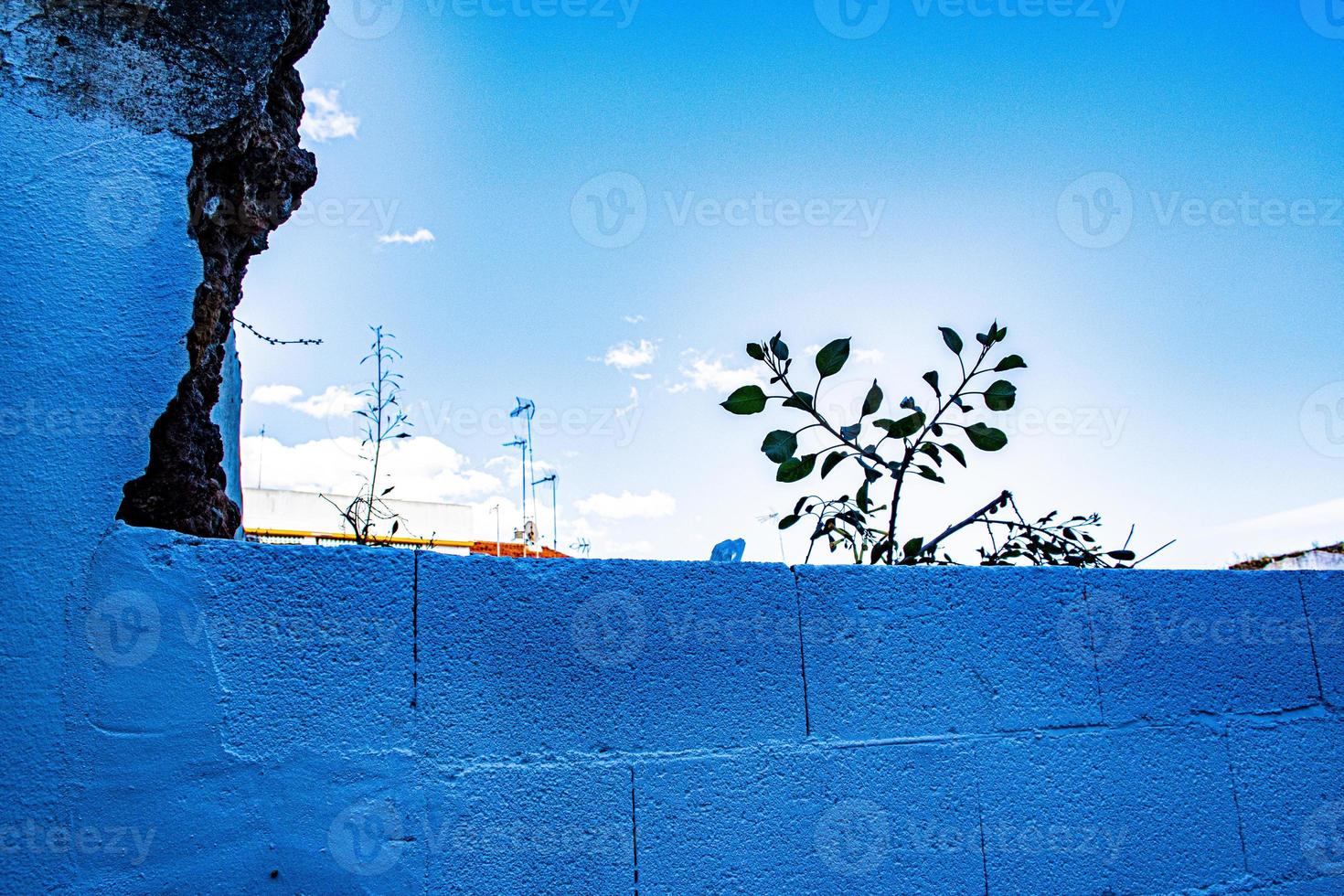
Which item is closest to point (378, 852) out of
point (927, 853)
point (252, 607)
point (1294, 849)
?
point (252, 607)

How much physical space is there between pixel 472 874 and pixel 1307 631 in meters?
1.89

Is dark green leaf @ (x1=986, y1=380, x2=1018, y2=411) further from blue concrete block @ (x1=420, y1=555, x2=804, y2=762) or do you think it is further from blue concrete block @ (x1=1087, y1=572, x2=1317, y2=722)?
blue concrete block @ (x1=420, y1=555, x2=804, y2=762)

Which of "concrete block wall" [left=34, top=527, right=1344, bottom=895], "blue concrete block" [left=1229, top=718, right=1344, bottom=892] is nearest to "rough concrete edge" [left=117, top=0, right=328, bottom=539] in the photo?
"concrete block wall" [left=34, top=527, right=1344, bottom=895]

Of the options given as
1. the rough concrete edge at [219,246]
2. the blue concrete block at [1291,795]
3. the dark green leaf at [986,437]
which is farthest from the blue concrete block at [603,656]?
the blue concrete block at [1291,795]

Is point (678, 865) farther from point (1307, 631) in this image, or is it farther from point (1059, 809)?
point (1307, 631)

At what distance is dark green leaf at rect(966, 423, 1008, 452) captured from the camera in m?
2.14

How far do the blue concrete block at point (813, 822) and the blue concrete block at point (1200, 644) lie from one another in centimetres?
45

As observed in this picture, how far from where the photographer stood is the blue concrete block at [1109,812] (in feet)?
5.72

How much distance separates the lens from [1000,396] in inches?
85.0

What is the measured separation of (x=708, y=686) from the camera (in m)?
1.59

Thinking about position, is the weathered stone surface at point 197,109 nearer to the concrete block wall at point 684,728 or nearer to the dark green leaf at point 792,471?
the concrete block wall at point 684,728

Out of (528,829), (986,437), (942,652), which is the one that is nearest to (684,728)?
(528,829)

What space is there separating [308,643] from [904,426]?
137 centimetres

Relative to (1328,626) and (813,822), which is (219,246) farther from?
(1328,626)
